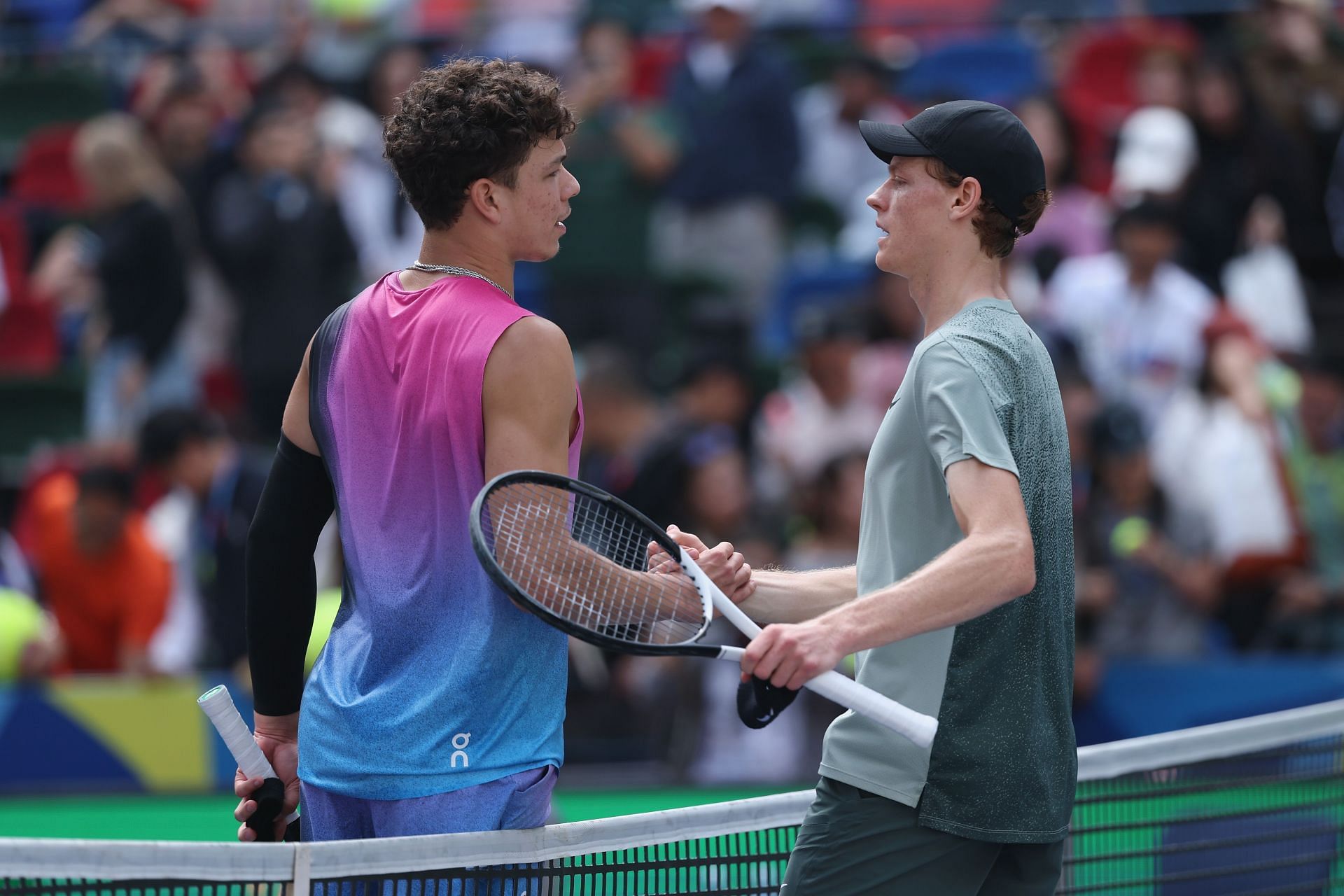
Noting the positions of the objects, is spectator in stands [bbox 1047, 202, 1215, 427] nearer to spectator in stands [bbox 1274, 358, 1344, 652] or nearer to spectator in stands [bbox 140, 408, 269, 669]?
spectator in stands [bbox 1274, 358, 1344, 652]

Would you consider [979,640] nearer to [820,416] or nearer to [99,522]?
[820,416]

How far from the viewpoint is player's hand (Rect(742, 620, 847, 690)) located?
2449mm

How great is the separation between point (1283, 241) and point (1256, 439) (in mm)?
2385

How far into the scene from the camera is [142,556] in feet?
26.9

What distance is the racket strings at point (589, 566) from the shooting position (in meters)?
2.59

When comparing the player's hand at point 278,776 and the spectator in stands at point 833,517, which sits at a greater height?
the player's hand at point 278,776

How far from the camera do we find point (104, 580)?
823cm

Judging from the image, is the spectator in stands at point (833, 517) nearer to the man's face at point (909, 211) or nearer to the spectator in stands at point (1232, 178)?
the spectator in stands at point (1232, 178)

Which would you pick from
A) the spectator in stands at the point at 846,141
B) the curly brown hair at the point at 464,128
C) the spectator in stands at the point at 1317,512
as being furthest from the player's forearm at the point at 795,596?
the spectator in stands at the point at 846,141

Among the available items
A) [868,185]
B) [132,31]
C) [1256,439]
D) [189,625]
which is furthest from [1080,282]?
[132,31]

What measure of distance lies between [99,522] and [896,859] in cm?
621

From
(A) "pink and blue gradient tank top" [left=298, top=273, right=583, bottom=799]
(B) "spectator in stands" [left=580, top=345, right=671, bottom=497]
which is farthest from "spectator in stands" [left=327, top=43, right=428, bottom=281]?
(A) "pink and blue gradient tank top" [left=298, top=273, right=583, bottom=799]

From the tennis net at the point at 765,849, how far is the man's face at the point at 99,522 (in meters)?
5.39

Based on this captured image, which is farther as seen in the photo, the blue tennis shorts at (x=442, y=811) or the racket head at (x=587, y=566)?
the blue tennis shorts at (x=442, y=811)
